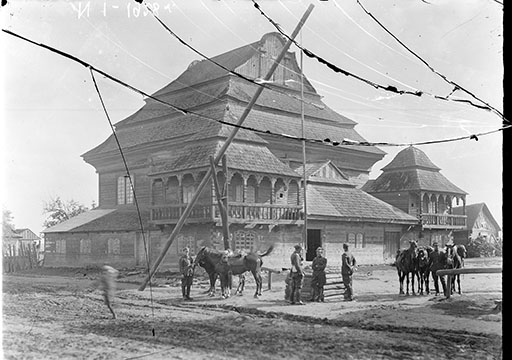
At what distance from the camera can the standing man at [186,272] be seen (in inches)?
538

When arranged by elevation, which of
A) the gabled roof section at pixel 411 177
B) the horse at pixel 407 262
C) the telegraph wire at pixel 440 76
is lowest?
the horse at pixel 407 262

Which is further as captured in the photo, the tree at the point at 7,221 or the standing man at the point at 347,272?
the standing man at the point at 347,272

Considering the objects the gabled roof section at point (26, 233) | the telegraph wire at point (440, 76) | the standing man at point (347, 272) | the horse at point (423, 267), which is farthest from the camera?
the horse at point (423, 267)

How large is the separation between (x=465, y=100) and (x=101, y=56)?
593 centimetres

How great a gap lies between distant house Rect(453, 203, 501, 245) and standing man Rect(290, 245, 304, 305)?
3.99m

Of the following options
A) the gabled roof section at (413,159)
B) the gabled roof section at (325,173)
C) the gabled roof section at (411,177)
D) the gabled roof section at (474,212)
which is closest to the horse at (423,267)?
the gabled roof section at (474,212)

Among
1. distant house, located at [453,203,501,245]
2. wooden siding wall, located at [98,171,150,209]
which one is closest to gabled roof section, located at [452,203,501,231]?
distant house, located at [453,203,501,245]

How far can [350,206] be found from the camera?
1814cm

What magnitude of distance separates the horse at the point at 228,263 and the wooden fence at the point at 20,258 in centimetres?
377

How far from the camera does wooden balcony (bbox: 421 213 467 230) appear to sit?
16.8 m

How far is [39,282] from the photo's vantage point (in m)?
12.4

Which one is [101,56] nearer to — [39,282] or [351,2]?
[351,2]

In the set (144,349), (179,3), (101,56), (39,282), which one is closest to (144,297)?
(39,282)

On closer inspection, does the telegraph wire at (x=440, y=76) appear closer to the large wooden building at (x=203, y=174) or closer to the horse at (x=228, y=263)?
the large wooden building at (x=203, y=174)
